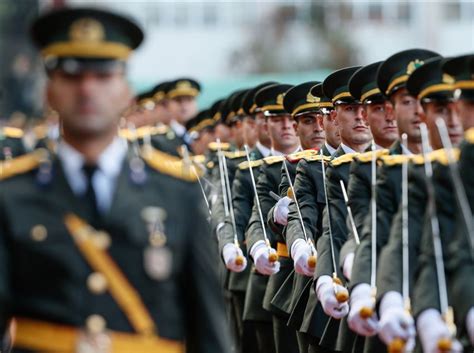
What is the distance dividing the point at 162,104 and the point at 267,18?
43.3m

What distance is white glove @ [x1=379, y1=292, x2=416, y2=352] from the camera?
7.73 meters

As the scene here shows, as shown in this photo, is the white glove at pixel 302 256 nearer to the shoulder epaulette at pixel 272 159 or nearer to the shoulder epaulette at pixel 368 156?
the shoulder epaulette at pixel 368 156

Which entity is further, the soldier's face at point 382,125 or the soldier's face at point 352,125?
the soldier's face at point 352,125

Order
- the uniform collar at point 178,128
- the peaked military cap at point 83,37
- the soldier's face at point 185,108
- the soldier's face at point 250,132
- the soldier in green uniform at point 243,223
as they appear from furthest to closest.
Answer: the soldier's face at point 185,108 → the uniform collar at point 178,128 → the soldier's face at point 250,132 → the soldier in green uniform at point 243,223 → the peaked military cap at point 83,37

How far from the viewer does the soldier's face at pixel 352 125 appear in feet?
35.6

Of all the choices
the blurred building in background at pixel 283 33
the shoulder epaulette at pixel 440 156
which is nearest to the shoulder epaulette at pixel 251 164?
the shoulder epaulette at pixel 440 156

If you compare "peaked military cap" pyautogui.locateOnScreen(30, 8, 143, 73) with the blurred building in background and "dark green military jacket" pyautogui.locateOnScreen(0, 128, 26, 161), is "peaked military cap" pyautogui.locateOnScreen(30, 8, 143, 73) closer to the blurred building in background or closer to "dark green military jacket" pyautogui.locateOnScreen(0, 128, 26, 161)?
"dark green military jacket" pyautogui.locateOnScreen(0, 128, 26, 161)

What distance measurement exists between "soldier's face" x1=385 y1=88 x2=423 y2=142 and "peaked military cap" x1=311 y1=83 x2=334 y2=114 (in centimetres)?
240

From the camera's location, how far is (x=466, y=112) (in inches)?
308

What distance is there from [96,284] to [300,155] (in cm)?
587

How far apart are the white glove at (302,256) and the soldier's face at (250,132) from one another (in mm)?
4008

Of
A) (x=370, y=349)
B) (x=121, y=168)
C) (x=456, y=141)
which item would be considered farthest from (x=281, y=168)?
(x=121, y=168)

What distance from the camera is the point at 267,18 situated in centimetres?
6556

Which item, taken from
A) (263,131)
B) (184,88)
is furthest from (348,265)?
(184,88)
